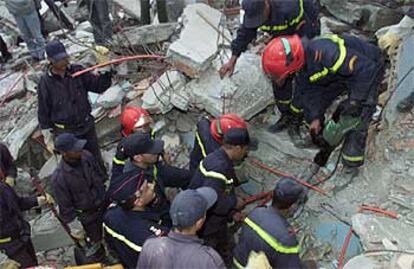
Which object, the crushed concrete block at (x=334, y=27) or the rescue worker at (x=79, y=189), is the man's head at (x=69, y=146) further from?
the crushed concrete block at (x=334, y=27)

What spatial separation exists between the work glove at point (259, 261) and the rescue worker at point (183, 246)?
0.30 metres

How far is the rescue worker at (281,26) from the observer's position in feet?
17.7

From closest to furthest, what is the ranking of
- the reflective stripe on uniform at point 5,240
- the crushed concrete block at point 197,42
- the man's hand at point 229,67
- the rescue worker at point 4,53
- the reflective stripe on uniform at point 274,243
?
the reflective stripe on uniform at point 274,243 → the reflective stripe on uniform at point 5,240 → the man's hand at point 229,67 → the crushed concrete block at point 197,42 → the rescue worker at point 4,53

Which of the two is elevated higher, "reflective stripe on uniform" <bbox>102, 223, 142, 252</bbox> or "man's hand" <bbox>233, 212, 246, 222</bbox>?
"reflective stripe on uniform" <bbox>102, 223, 142, 252</bbox>

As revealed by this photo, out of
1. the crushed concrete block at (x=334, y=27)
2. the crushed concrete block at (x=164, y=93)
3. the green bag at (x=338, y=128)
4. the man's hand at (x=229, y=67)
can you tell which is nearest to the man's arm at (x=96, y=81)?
the crushed concrete block at (x=164, y=93)

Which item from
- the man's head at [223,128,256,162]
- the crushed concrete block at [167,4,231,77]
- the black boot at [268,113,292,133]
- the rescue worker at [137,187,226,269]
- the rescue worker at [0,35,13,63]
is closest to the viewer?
the rescue worker at [137,187,226,269]

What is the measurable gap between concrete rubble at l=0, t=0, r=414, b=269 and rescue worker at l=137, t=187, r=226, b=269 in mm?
1373

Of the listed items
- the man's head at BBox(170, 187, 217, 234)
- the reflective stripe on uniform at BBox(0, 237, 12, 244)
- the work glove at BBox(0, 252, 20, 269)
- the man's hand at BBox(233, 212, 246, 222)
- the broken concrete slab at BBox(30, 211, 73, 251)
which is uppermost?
the man's head at BBox(170, 187, 217, 234)

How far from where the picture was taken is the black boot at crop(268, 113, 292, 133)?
→ 586 cm

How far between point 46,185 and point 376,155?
3.58 metres

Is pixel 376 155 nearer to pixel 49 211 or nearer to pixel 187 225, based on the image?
pixel 187 225

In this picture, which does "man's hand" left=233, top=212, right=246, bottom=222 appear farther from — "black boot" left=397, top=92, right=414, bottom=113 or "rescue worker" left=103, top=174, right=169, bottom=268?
"black boot" left=397, top=92, right=414, bottom=113

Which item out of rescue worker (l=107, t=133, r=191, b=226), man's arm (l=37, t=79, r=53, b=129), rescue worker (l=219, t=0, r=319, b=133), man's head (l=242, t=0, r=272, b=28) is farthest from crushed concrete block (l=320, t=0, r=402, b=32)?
man's arm (l=37, t=79, r=53, b=129)

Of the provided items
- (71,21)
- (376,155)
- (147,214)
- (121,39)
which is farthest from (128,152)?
(71,21)
